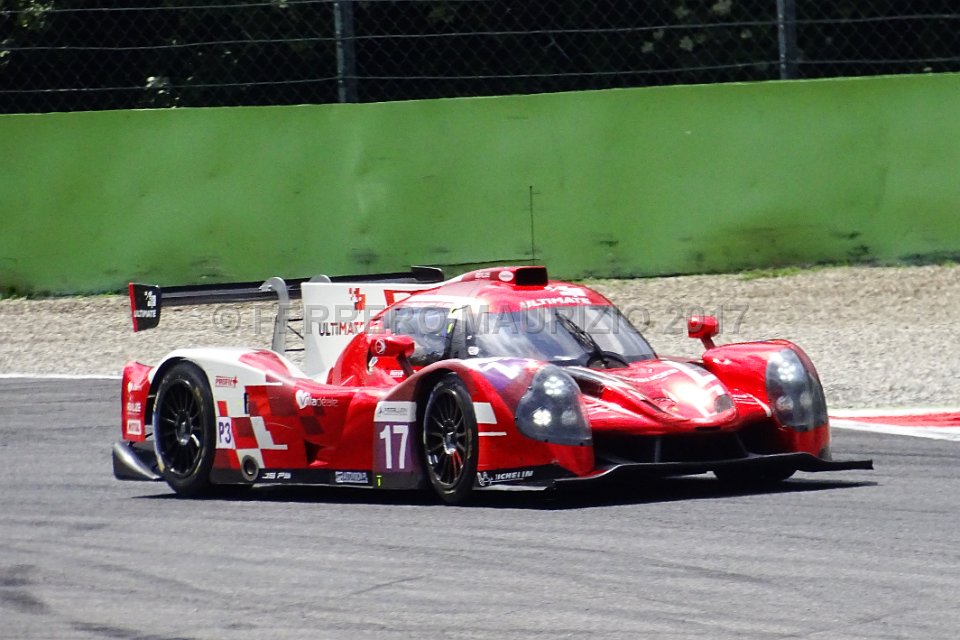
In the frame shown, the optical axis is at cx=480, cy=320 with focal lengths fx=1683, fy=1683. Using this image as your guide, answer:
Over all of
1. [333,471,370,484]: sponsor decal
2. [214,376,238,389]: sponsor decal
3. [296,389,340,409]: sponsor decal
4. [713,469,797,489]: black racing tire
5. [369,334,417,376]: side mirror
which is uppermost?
[369,334,417,376]: side mirror

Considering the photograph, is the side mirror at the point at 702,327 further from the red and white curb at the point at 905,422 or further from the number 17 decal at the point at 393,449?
the number 17 decal at the point at 393,449

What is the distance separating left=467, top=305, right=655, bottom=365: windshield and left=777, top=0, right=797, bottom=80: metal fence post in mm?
6448

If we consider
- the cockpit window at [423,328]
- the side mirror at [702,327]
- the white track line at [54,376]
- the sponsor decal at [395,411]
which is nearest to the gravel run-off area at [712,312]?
the white track line at [54,376]

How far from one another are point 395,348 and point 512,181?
6.51 m

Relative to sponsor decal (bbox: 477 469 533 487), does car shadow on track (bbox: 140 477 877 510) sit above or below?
below

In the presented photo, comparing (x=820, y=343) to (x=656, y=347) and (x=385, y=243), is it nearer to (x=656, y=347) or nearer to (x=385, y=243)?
(x=656, y=347)

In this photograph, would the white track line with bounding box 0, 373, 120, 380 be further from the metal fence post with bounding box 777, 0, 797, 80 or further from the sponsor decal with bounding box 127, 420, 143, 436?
the metal fence post with bounding box 777, 0, 797, 80

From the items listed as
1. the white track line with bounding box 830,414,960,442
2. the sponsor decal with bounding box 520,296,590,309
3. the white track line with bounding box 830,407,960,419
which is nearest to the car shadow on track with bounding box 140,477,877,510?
the sponsor decal with bounding box 520,296,590,309

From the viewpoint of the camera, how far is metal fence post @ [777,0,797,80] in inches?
551

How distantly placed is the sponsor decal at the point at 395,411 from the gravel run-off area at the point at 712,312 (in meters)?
5.43

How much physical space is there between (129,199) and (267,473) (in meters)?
6.79

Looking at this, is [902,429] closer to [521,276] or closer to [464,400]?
[521,276]

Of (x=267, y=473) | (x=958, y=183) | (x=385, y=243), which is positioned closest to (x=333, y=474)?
(x=267, y=473)

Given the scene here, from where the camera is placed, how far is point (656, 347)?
Result: 13.2 m
